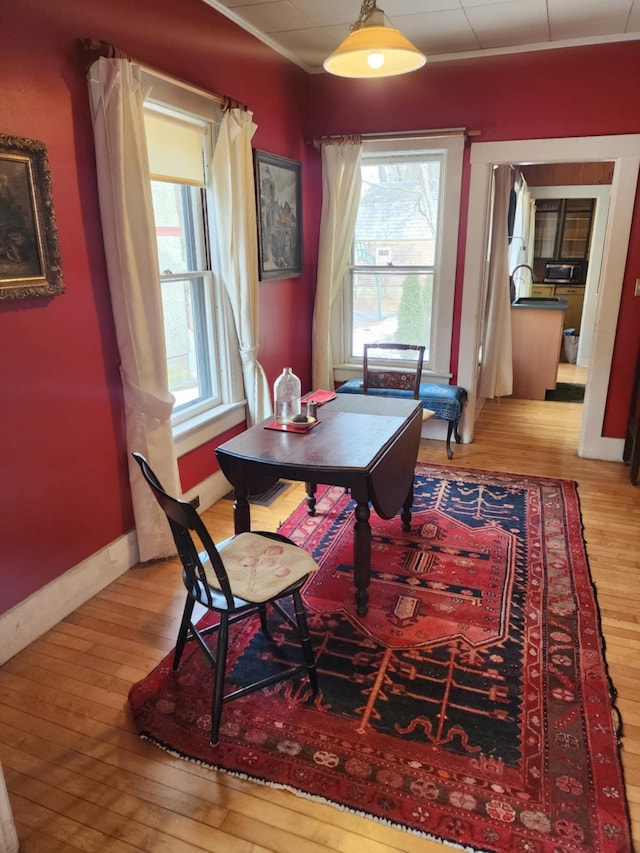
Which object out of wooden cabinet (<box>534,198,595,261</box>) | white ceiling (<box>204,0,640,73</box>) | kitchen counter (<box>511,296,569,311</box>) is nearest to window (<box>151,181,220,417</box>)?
white ceiling (<box>204,0,640,73</box>)

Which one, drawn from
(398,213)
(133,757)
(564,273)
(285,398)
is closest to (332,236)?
(398,213)

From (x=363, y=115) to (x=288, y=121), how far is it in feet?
1.82

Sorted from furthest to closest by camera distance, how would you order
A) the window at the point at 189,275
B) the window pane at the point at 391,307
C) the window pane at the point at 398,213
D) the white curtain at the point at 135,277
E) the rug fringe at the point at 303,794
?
the window pane at the point at 391,307 → the window pane at the point at 398,213 → the window at the point at 189,275 → the white curtain at the point at 135,277 → the rug fringe at the point at 303,794

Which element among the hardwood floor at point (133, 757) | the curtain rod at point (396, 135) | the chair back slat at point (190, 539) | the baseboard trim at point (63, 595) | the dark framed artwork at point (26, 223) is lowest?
the hardwood floor at point (133, 757)

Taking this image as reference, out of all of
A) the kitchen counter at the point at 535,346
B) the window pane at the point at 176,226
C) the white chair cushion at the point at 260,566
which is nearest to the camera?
the white chair cushion at the point at 260,566

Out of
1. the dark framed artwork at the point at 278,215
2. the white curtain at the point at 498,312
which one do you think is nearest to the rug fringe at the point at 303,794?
the dark framed artwork at the point at 278,215

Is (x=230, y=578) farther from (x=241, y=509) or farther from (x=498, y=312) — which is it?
(x=498, y=312)

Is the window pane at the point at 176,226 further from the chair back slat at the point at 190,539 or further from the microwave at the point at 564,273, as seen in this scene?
the microwave at the point at 564,273

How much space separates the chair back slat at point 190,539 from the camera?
1.50m

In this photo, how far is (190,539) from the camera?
1688mm

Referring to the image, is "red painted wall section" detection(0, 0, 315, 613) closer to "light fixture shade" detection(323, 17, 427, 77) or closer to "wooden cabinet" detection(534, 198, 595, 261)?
"light fixture shade" detection(323, 17, 427, 77)

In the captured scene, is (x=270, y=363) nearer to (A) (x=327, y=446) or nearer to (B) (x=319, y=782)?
(A) (x=327, y=446)

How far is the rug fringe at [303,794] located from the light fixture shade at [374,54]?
2.22 m

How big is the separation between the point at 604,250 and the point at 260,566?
3.09 m
